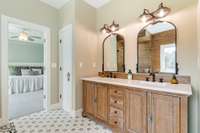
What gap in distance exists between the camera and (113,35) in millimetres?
3391

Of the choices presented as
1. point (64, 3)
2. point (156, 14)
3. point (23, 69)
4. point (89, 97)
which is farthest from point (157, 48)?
point (23, 69)

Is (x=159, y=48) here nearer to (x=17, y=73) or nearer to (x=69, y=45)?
(x=69, y=45)

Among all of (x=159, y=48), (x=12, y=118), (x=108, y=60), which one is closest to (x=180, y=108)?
(x=159, y=48)

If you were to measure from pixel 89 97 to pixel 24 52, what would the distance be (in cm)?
597

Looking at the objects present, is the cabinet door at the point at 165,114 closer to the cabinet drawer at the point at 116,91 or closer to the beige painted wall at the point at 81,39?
the cabinet drawer at the point at 116,91

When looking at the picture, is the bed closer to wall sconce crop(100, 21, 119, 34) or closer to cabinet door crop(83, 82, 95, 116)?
cabinet door crop(83, 82, 95, 116)

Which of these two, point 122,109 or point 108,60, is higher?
point 108,60

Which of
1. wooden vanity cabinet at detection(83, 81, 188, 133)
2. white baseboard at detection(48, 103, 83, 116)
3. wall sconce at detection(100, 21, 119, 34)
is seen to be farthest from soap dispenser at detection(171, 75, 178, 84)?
white baseboard at detection(48, 103, 83, 116)

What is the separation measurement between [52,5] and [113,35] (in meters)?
1.87

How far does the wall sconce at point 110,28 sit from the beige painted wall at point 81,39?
0.33m

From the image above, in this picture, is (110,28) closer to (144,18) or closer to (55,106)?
(144,18)

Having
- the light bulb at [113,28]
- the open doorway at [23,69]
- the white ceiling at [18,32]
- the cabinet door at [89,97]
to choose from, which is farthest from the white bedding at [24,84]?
the light bulb at [113,28]

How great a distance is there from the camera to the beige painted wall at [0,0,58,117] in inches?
121

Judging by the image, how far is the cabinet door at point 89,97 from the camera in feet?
10.0
